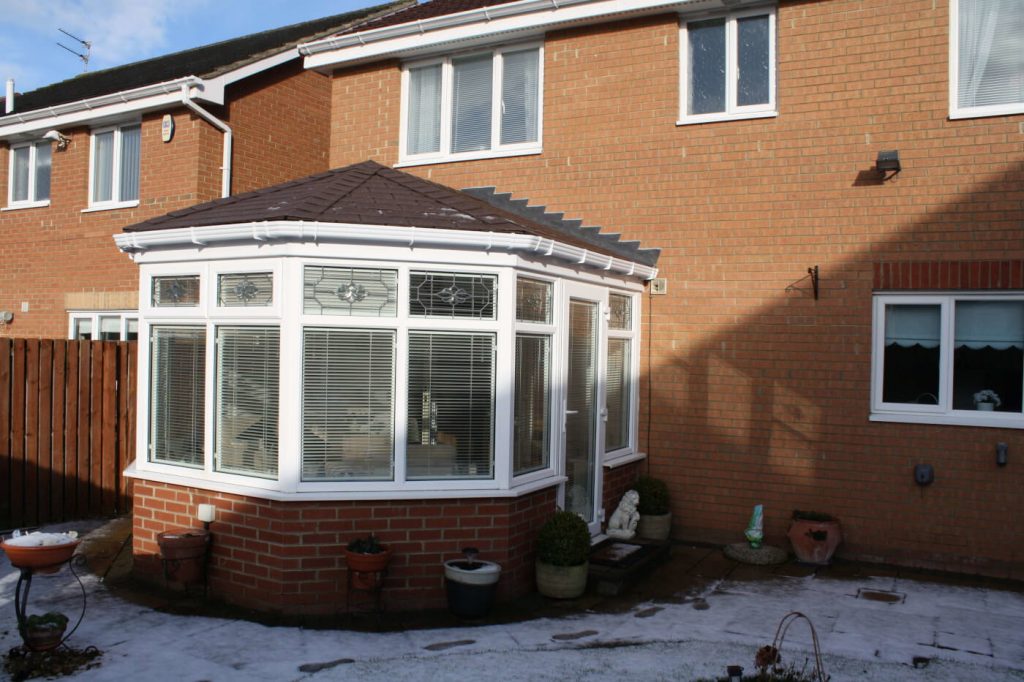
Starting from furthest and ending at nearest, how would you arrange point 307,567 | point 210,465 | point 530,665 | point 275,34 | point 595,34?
point 275,34
point 595,34
point 210,465
point 307,567
point 530,665

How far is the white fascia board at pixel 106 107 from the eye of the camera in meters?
11.0

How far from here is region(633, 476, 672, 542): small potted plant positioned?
27.2 ft

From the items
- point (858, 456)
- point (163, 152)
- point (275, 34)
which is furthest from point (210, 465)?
point (275, 34)

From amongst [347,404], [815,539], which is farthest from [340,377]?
[815,539]

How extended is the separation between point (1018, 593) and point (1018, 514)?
0.70 metres

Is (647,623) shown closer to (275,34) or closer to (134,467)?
(134,467)

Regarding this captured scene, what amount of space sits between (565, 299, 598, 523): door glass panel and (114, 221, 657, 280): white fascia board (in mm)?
940

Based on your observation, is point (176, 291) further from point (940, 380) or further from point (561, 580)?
point (940, 380)

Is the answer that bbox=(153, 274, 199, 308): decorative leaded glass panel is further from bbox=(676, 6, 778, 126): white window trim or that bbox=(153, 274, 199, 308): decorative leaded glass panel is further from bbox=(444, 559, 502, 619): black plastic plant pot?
bbox=(676, 6, 778, 126): white window trim

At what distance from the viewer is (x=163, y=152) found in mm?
11539

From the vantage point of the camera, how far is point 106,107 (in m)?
11.7

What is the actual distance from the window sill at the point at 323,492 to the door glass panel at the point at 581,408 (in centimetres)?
80

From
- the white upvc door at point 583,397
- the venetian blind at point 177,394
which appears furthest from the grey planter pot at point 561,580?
the venetian blind at point 177,394

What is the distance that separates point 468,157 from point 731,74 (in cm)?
301
